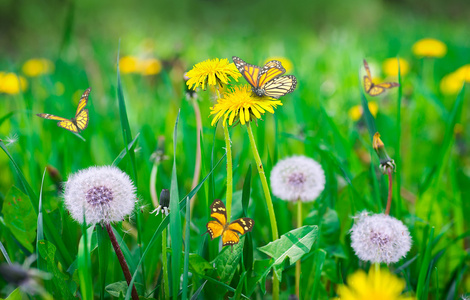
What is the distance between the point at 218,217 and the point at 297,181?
1.16 feet

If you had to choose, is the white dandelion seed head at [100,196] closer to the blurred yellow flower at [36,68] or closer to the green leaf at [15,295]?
the green leaf at [15,295]

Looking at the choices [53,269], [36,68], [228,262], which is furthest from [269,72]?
[36,68]

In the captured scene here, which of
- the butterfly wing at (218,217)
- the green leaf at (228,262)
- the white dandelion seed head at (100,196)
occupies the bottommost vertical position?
the green leaf at (228,262)

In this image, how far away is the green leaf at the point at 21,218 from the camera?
39.1 inches

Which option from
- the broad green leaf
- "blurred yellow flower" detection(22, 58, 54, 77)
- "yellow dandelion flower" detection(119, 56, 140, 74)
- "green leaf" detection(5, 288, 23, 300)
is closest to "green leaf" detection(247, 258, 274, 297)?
Answer: the broad green leaf

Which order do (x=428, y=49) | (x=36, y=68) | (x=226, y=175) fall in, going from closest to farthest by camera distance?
(x=226, y=175), (x=428, y=49), (x=36, y=68)

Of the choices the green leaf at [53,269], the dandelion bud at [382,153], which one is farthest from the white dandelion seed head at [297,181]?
the green leaf at [53,269]

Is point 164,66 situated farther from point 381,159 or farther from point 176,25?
point 176,25

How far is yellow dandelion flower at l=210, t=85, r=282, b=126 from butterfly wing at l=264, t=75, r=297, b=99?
16mm

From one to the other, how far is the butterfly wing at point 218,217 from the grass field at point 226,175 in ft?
0.19

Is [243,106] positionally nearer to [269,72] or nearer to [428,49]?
[269,72]

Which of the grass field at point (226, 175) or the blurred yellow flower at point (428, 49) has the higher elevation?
the blurred yellow flower at point (428, 49)

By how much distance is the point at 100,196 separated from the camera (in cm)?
77

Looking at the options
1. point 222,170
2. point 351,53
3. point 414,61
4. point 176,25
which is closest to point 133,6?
point 176,25
